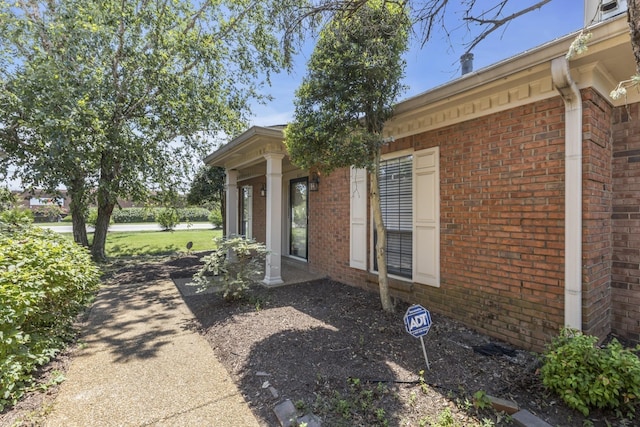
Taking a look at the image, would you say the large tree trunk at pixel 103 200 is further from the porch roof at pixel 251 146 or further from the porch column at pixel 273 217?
the porch column at pixel 273 217

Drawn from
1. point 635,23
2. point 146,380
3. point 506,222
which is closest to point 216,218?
point 146,380

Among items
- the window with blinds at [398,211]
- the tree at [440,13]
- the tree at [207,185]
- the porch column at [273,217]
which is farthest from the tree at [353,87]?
the tree at [207,185]

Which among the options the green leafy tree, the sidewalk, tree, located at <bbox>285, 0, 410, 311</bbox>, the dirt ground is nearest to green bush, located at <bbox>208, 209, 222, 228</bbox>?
the green leafy tree

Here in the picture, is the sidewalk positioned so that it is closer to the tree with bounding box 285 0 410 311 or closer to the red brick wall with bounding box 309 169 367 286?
the tree with bounding box 285 0 410 311

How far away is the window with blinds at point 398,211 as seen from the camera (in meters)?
4.82

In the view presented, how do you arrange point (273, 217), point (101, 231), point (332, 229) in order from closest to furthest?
point (273, 217) → point (332, 229) → point (101, 231)

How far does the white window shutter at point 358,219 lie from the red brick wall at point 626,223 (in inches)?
129

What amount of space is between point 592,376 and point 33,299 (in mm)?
4587

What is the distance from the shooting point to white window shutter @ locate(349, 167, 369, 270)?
555 cm

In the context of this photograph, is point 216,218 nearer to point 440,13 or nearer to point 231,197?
point 231,197

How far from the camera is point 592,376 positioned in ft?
7.29

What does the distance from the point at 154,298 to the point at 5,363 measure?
343 centimetres

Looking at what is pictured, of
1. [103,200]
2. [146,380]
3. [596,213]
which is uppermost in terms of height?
[103,200]

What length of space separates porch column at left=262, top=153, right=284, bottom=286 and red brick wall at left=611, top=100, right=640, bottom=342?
5040 millimetres
